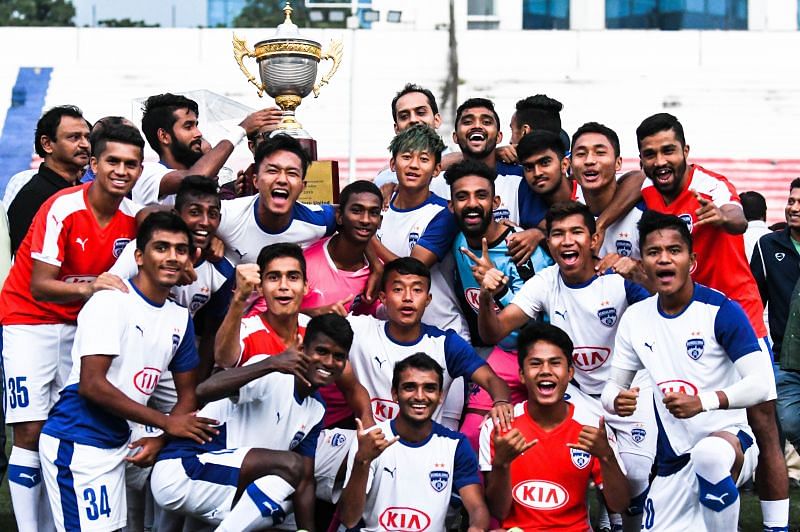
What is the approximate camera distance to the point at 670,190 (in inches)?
245

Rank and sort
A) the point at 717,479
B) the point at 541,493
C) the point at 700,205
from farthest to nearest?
the point at 700,205 < the point at 541,493 < the point at 717,479

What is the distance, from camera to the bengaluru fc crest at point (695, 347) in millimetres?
5672

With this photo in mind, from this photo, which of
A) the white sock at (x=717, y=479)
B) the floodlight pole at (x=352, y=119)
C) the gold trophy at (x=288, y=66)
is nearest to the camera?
the white sock at (x=717, y=479)

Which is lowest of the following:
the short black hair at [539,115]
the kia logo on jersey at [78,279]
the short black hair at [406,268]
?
the kia logo on jersey at [78,279]

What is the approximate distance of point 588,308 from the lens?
6.14m

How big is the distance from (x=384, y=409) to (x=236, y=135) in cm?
181

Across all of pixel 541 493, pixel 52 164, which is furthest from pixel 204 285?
pixel 541 493

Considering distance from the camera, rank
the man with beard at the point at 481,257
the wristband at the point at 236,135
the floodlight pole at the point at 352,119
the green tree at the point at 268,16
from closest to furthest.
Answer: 1. the man with beard at the point at 481,257
2. the wristband at the point at 236,135
3. the floodlight pole at the point at 352,119
4. the green tree at the point at 268,16

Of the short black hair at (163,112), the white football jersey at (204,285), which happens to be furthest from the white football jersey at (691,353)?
the short black hair at (163,112)

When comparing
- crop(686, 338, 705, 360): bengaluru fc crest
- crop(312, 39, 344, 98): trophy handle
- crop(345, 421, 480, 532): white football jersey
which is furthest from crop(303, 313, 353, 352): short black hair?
crop(312, 39, 344, 98): trophy handle

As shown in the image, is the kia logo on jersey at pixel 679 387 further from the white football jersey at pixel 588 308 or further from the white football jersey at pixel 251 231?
the white football jersey at pixel 251 231

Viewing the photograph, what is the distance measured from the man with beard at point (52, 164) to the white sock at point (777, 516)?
401cm

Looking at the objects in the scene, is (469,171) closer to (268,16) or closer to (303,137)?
(303,137)

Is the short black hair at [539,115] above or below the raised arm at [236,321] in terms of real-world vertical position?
above
